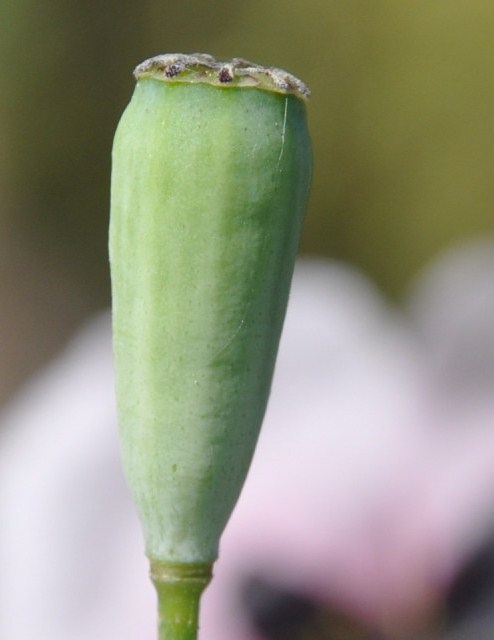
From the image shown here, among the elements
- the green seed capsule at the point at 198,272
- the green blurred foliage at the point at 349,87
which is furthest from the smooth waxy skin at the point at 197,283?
the green blurred foliage at the point at 349,87

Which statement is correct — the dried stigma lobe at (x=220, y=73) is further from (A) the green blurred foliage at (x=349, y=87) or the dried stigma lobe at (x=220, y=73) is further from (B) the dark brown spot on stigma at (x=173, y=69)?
(A) the green blurred foliage at (x=349, y=87)

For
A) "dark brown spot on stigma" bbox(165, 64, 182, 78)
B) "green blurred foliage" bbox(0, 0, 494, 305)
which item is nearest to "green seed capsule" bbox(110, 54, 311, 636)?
"dark brown spot on stigma" bbox(165, 64, 182, 78)

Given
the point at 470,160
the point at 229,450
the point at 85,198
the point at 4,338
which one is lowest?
the point at 4,338

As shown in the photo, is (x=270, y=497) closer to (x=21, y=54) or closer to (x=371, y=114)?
(x=371, y=114)

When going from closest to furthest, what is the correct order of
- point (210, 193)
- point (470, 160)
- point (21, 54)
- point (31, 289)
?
point (210, 193) < point (470, 160) < point (21, 54) < point (31, 289)

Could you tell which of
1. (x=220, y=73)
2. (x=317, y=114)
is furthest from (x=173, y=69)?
(x=317, y=114)

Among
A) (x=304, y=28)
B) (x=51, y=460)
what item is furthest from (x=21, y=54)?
(x=51, y=460)

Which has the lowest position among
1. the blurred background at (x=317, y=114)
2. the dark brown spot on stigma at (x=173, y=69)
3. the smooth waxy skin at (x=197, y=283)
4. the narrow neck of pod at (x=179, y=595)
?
the blurred background at (x=317, y=114)
